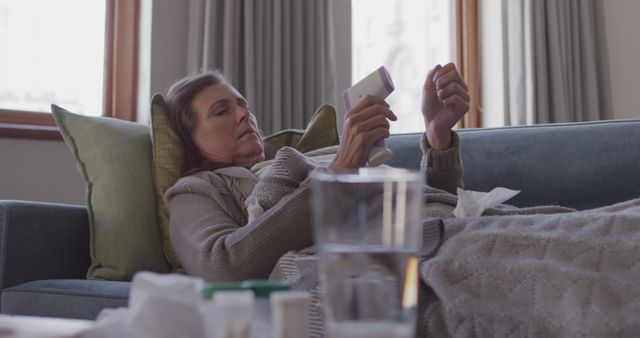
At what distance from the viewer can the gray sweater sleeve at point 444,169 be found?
63.8 inches

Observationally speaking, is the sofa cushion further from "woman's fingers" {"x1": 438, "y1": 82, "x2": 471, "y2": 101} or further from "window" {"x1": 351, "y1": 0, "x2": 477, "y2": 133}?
"window" {"x1": 351, "y1": 0, "x2": 477, "y2": 133}

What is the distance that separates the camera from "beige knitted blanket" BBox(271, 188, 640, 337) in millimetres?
848

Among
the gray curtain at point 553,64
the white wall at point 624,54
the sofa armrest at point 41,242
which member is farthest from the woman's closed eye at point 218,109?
the white wall at point 624,54

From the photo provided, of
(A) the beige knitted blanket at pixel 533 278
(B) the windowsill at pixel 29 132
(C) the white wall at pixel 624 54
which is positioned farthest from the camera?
(C) the white wall at pixel 624 54

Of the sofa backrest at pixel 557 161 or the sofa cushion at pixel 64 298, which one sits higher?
the sofa backrest at pixel 557 161

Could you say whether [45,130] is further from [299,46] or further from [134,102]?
[299,46]

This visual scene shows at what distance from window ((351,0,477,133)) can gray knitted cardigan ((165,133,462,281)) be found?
6.63 feet

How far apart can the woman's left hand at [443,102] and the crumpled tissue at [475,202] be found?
263 mm

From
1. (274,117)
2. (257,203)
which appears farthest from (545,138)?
(274,117)

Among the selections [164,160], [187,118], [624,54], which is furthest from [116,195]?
[624,54]

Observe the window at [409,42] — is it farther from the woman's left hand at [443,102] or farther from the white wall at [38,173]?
the woman's left hand at [443,102]

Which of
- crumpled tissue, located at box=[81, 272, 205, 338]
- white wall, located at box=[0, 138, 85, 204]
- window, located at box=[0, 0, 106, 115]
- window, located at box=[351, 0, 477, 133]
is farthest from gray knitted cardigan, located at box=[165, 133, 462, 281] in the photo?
window, located at box=[351, 0, 477, 133]

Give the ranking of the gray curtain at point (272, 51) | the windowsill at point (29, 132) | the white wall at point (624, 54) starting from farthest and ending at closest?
the white wall at point (624, 54) → the gray curtain at point (272, 51) → the windowsill at point (29, 132)

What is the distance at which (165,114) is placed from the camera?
1.70m
